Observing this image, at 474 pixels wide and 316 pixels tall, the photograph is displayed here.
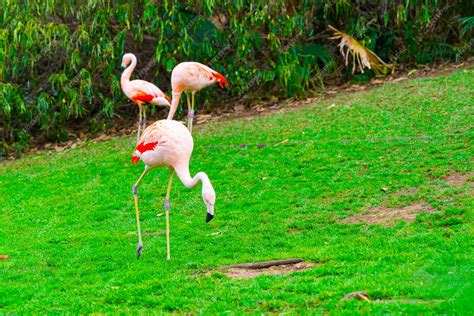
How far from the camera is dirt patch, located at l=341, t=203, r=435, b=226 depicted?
758 centimetres

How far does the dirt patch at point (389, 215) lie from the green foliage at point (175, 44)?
614 centimetres

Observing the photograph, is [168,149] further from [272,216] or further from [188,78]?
[188,78]

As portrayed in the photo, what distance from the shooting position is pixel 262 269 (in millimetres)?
6562

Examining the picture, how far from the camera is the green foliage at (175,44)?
13562mm

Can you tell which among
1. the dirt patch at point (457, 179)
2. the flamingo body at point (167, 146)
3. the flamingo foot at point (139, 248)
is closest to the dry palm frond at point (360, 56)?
the dirt patch at point (457, 179)

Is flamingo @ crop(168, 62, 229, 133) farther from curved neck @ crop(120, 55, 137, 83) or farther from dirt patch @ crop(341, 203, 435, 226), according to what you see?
dirt patch @ crop(341, 203, 435, 226)

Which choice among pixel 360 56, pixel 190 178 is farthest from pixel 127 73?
pixel 190 178

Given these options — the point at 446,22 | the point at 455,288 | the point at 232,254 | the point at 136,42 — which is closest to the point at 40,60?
the point at 136,42

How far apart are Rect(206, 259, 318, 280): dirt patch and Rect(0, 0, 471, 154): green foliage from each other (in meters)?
7.18

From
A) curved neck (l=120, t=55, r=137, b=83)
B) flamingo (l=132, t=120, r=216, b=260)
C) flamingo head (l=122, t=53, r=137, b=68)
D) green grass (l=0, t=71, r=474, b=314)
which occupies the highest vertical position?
flamingo (l=132, t=120, r=216, b=260)

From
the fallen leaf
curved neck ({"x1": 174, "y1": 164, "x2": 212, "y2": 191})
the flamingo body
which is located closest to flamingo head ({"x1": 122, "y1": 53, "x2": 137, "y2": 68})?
the flamingo body

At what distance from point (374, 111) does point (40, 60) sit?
6540mm

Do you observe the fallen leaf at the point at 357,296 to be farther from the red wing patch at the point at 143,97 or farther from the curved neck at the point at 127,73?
the curved neck at the point at 127,73

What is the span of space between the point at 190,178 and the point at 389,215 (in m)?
2.04
